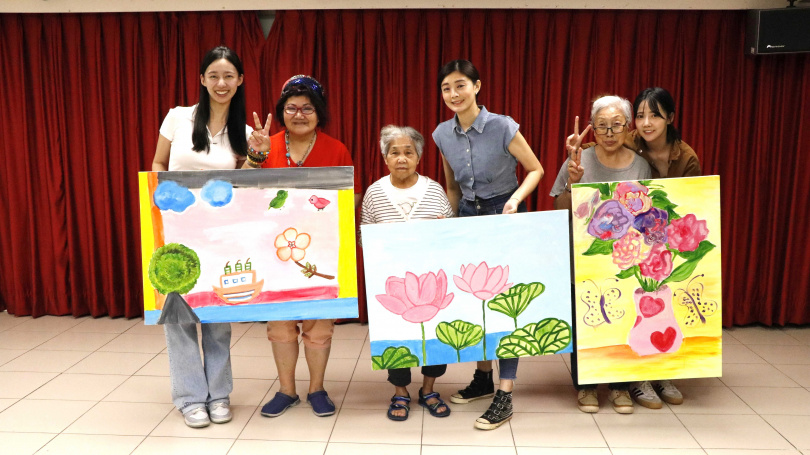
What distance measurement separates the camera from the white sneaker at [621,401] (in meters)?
2.75

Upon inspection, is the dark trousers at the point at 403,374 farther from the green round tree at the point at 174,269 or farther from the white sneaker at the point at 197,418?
the green round tree at the point at 174,269

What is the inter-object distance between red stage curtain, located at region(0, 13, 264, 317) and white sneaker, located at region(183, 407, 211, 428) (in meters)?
1.76

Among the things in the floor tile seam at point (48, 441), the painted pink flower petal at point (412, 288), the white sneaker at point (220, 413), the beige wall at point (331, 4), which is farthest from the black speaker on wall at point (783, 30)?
the floor tile seam at point (48, 441)

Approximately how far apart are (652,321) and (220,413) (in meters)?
1.85

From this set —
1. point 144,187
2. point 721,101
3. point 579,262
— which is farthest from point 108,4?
point 721,101

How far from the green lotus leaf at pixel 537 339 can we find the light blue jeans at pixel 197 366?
46.4 inches

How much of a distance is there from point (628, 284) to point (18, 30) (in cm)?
391

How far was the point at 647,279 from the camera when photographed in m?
2.58

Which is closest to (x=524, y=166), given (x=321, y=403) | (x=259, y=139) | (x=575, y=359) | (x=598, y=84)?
(x=575, y=359)

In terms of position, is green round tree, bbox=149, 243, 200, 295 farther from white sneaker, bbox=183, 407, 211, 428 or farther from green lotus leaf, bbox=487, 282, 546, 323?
green lotus leaf, bbox=487, 282, 546, 323

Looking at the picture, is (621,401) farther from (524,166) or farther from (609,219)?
(524,166)

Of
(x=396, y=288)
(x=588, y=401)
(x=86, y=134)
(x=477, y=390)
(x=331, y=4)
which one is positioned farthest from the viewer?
(x=86, y=134)

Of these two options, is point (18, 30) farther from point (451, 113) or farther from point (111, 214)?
point (451, 113)

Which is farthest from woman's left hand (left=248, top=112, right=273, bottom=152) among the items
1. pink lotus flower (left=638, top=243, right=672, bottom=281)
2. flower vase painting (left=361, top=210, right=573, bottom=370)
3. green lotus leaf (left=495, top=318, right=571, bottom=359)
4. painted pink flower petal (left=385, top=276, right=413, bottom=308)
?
pink lotus flower (left=638, top=243, right=672, bottom=281)
